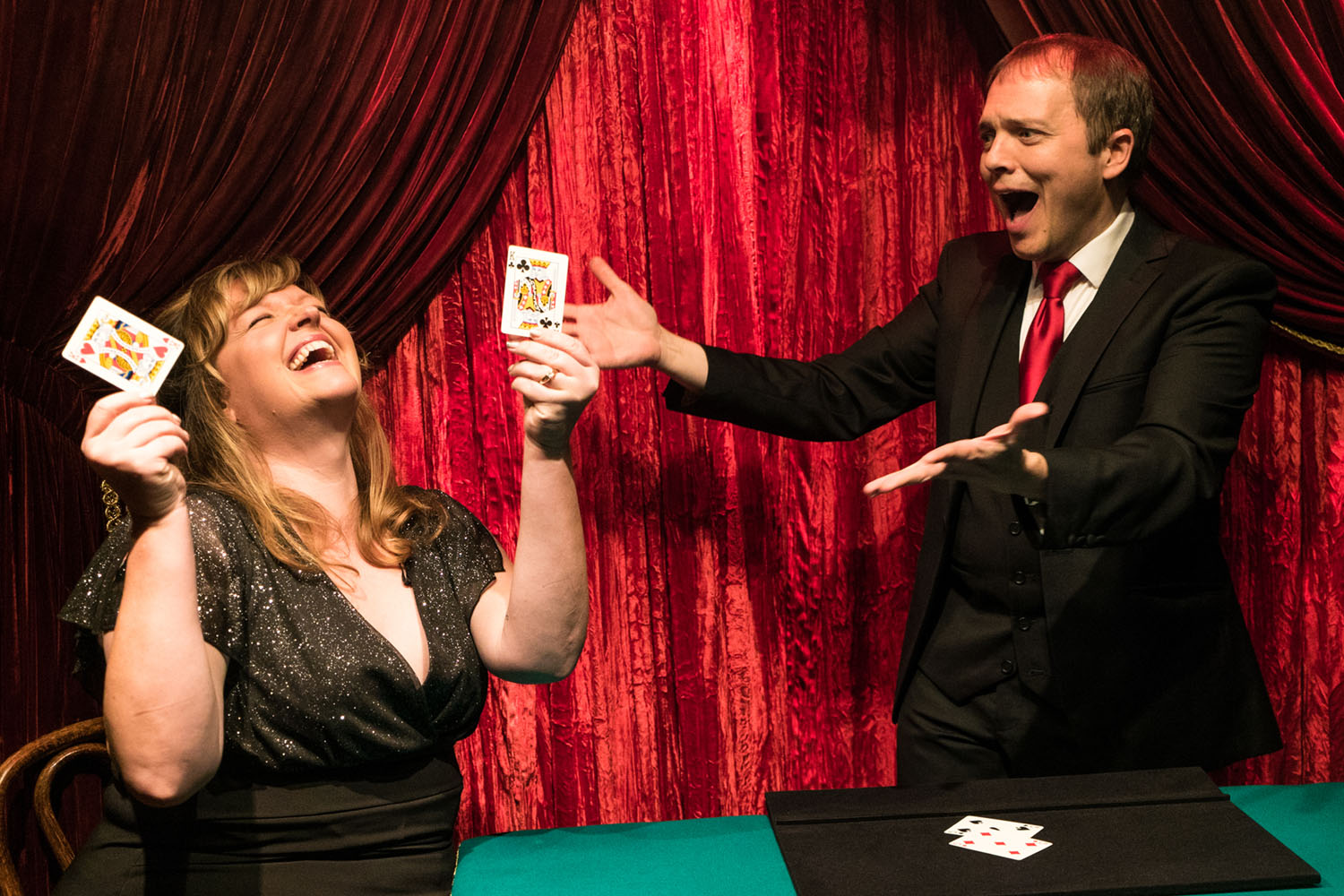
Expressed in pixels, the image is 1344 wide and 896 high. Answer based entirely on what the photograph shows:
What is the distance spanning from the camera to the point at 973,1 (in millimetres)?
2742

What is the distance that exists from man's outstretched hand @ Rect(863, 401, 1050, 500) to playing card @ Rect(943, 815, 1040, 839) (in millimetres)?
481

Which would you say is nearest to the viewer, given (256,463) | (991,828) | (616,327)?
(991,828)

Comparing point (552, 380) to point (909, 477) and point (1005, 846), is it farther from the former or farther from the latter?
point (1005, 846)

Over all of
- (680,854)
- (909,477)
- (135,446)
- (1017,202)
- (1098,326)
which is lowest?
(680,854)

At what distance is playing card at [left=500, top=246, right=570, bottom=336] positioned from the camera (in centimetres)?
212

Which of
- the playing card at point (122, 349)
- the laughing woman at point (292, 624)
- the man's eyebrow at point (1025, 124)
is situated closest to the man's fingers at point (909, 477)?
the laughing woman at point (292, 624)

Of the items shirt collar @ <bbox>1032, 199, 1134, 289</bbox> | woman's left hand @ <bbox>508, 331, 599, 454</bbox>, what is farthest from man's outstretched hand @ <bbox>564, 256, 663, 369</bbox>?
shirt collar @ <bbox>1032, 199, 1134, 289</bbox>

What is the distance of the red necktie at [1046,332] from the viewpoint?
2.19 meters

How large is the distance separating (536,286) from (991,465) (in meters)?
0.90

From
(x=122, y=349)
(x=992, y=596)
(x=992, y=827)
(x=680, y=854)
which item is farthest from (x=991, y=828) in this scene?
(x=122, y=349)

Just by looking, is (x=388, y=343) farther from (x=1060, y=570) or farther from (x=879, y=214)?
(x=1060, y=570)

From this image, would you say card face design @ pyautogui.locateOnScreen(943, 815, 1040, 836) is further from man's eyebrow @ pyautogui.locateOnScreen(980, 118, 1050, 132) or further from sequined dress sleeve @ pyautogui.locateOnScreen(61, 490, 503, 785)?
man's eyebrow @ pyautogui.locateOnScreen(980, 118, 1050, 132)

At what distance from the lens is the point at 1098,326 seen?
213cm

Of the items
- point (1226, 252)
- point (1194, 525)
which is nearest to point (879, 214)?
point (1226, 252)
